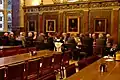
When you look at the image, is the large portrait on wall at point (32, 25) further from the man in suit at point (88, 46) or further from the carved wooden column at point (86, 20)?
the man in suit at point (88, 46)

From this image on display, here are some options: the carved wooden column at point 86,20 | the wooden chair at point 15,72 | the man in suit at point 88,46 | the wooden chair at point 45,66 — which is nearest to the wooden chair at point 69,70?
the wooden chair at point 15,72

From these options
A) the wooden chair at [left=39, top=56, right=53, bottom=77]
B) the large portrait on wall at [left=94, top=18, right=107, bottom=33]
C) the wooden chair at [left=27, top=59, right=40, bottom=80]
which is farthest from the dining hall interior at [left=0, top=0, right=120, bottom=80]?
the wooden chair at [left=27, top=59, right=40, bottom=80]

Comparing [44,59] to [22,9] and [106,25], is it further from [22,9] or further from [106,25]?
[22,9]

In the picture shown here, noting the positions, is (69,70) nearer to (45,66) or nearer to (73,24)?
(45,66)

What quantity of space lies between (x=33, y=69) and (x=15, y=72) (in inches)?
31.9

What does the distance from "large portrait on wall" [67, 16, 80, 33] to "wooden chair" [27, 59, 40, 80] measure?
9.73m

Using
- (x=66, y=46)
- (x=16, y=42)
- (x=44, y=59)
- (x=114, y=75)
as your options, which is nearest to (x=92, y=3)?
(x=66, y=46)

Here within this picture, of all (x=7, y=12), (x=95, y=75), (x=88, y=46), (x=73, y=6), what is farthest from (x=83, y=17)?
(x=95, y=75)

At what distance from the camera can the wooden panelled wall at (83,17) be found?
13500mm

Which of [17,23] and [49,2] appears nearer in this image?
[49,2]

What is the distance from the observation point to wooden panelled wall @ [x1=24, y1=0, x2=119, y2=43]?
13.5 meters

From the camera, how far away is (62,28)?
15227mm

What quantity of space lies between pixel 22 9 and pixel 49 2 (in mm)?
2194

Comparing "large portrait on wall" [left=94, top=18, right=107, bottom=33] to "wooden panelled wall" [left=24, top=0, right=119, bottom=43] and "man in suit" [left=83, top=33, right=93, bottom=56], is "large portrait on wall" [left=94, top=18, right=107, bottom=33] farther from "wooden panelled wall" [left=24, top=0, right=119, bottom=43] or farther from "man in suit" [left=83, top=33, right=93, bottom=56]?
"man in suit" [left=83, top=33, right=93, bottom=56]
